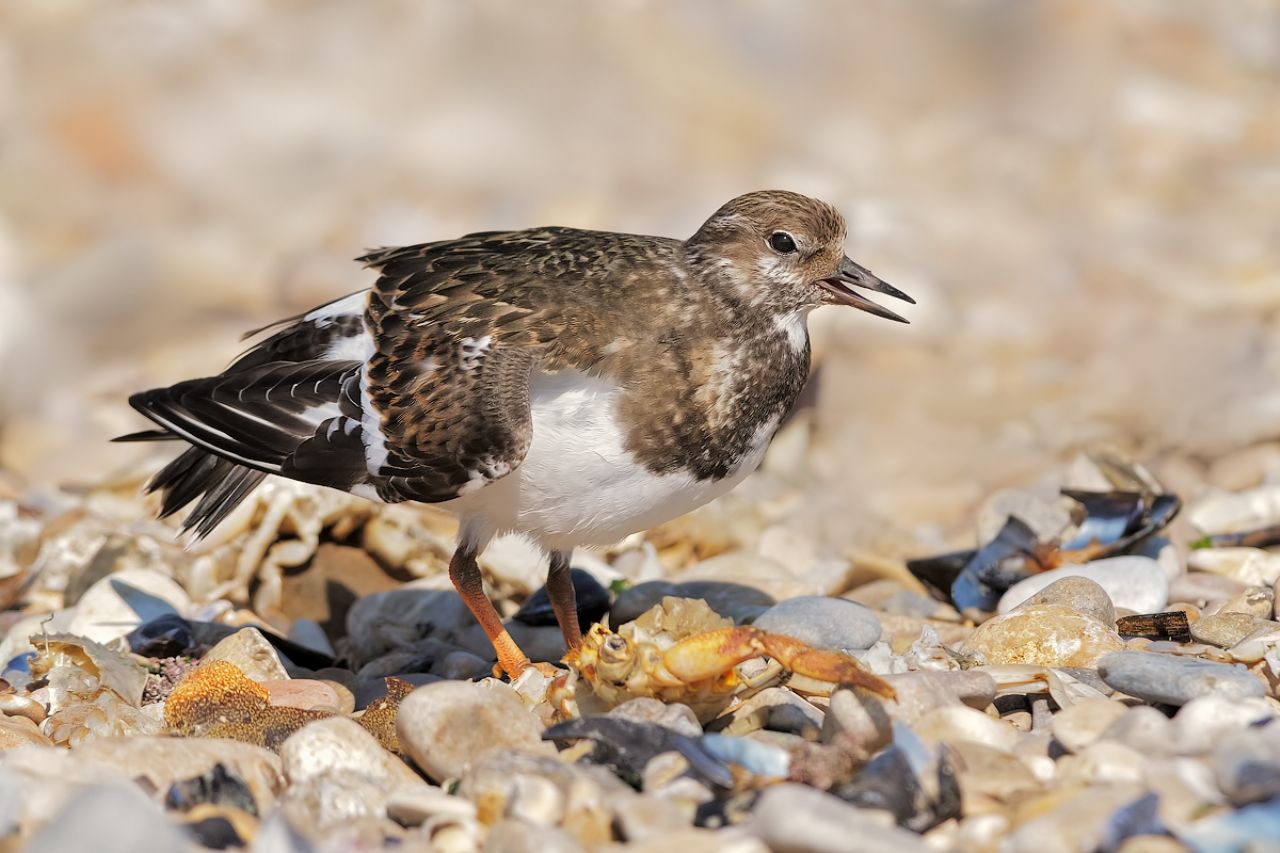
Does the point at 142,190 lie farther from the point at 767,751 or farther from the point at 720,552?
the point at 767,751

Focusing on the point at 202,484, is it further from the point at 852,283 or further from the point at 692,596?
the point at 852,283

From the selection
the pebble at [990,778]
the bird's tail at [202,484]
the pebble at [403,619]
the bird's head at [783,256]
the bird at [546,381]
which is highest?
the bird's head at [783,256]

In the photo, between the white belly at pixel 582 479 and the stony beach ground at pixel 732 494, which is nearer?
the stony beach ground at pixel 732 494

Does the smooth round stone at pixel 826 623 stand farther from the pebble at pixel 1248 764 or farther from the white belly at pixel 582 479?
the pebble at pixel 1248 764

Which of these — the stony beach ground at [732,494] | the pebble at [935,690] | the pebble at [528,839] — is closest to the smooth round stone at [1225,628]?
the stony beach ground at [732,494]

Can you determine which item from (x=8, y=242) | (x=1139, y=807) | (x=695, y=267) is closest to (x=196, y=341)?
(x=8, y=242)

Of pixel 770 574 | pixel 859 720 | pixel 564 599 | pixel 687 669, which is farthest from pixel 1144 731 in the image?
pixel 770 574
